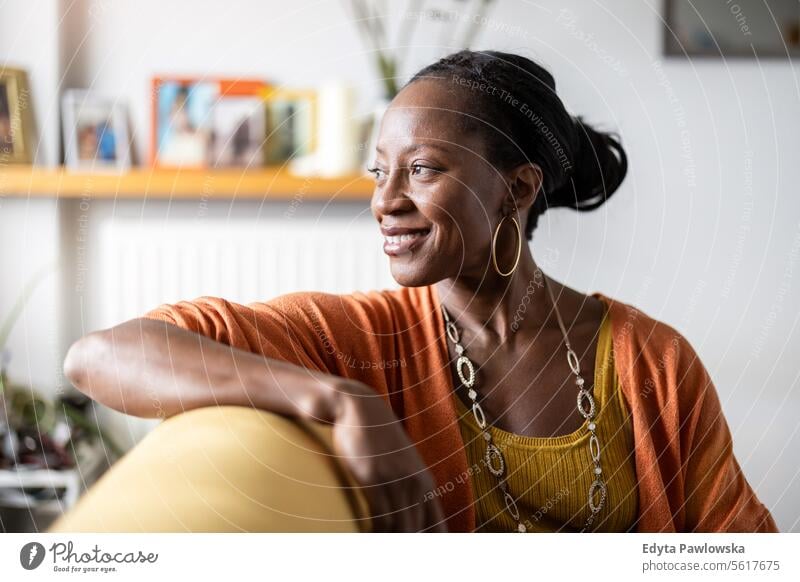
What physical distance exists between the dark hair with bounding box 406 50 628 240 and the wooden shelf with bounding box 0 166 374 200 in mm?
397

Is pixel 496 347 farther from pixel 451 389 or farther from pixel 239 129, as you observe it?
pixel 239 129

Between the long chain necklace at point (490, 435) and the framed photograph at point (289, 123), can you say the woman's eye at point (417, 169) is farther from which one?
the framed photograph at point (289, 123)

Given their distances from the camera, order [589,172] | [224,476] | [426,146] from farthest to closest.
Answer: [589,172] < [426,146] < [224,476]

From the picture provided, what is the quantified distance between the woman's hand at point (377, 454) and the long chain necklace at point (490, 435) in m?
0.11

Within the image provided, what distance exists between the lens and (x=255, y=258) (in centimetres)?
110

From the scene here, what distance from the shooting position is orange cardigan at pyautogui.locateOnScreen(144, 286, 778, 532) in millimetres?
637

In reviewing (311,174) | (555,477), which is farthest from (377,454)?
(311,174)

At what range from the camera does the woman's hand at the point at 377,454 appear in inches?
20.4

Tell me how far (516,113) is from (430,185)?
0.09 m

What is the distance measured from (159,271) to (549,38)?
548 mm

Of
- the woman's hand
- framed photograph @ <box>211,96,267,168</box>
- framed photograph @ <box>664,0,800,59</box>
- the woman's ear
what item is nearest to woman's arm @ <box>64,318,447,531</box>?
the woman's hand

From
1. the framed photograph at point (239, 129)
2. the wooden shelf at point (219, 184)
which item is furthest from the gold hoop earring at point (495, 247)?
the framed photograph at point (239, 129)

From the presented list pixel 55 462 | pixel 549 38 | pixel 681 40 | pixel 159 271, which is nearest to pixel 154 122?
pixel 159 271
